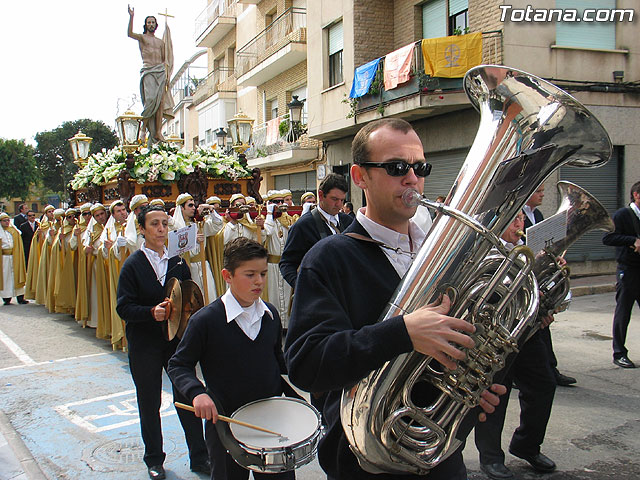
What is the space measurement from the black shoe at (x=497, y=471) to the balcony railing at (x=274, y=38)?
18.5 m

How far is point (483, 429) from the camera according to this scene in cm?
385

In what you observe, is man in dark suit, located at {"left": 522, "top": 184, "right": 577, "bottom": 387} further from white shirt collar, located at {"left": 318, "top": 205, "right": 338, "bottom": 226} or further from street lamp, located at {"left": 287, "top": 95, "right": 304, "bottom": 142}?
street lamp, located at {"left": 287, "top": 95, "right": 304, "bottom": 142}

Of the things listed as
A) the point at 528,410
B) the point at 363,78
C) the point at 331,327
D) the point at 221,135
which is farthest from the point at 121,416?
the point at 221,135

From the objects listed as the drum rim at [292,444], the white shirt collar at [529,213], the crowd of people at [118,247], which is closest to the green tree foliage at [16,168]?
the crowd of people at [118,247]

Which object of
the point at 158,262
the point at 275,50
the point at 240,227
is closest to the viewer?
the point at 158,262

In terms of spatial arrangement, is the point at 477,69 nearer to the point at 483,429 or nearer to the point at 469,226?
the point at 469,226

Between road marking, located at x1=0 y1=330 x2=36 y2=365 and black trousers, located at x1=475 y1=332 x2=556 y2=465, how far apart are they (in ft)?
18.7

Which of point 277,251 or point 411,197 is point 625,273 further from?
point 411,197

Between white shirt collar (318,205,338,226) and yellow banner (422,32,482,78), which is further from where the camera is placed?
yellow banner (422,32,482,78)

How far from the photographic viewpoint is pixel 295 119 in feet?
59.5

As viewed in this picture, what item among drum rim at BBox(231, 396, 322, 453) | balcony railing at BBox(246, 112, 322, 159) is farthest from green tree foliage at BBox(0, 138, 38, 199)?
drum rim at BBox(231, 396, 322, 453)

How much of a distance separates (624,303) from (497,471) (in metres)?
3.16

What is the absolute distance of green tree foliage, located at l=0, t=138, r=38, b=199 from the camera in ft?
174

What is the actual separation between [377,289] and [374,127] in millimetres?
550
